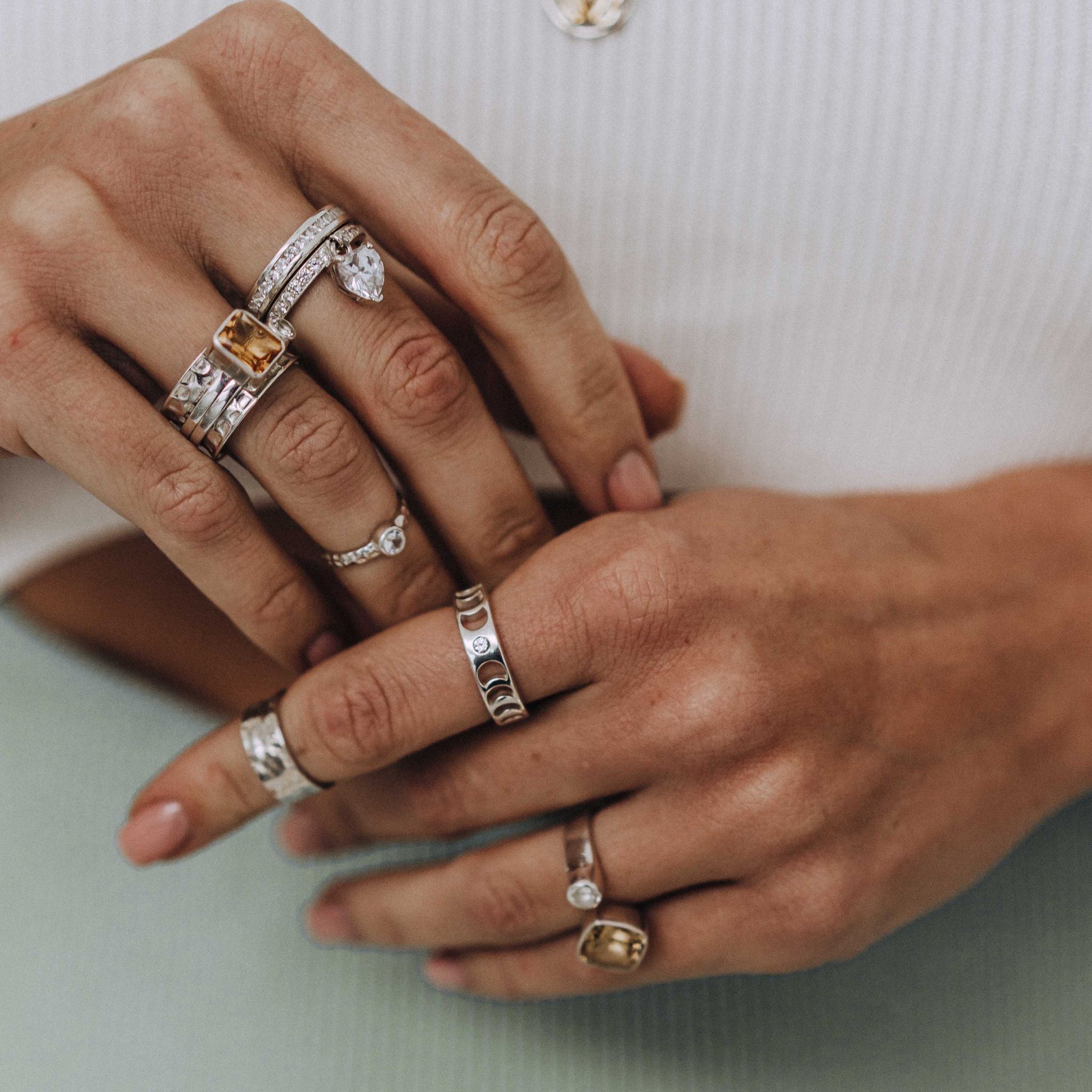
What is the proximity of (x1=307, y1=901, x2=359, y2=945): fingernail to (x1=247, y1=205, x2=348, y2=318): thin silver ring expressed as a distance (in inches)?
19.1

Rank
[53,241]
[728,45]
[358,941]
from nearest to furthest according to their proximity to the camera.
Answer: [53,241] < [728,45] < [358,941]

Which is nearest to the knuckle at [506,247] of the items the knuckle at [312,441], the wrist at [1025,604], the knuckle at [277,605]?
the knuckle at [312,441]

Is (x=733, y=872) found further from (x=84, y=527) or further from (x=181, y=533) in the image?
(x=84, y=527)

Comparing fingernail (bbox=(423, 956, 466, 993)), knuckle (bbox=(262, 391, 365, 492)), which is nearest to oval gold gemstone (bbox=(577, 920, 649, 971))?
fingernail (bbox=(423, 956, 466, 993))

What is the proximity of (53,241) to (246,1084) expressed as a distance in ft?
2.07

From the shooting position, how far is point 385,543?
60cm

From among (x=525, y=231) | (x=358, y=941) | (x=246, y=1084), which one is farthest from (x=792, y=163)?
(x=246, y=1084)

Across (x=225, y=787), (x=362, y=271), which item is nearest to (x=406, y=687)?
(x=225, y=787)

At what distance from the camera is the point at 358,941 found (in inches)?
30.4

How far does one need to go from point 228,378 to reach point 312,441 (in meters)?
0.06

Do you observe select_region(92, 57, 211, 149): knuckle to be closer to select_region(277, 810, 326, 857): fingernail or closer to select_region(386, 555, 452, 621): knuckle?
select_region(386, 555, 452, 621): knuckle

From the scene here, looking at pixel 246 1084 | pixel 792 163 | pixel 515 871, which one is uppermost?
pixel 792 163

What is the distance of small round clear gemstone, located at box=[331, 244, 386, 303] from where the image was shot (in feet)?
1.79

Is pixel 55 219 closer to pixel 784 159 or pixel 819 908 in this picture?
pixel 784 159
